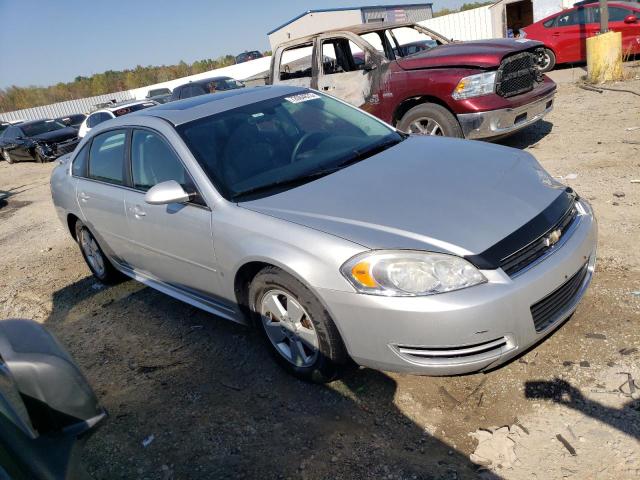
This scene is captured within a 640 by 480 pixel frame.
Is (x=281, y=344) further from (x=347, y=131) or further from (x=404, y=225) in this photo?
(x=347, y=131)

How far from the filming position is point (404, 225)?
2643mm

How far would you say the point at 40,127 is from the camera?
17.5 metres

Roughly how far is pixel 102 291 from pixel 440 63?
4763mm

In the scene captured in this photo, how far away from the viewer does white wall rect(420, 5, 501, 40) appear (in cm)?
2623

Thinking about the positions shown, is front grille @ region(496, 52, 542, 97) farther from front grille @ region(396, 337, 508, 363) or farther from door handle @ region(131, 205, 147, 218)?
front grille @ region(396, 337, 508, 363)

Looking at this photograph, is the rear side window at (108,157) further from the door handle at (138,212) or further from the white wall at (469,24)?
the white wall at (469,24)

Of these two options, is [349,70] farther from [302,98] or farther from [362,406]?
[362,406]

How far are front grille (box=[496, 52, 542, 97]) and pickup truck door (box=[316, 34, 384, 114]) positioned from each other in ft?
5.10

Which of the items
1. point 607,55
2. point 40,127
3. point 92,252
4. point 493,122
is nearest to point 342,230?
point 92,252

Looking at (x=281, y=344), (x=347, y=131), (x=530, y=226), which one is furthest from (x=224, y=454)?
(x=347, y=131)

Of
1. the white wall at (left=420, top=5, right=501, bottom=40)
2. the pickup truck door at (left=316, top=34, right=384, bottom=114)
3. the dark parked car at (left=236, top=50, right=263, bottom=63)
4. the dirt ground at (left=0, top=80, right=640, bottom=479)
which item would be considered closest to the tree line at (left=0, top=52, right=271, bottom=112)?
the dark parked car at (left=236, top=50, right=263, bottom=63)

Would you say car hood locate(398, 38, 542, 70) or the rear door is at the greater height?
car hood locate(398, 38, 542, 70)

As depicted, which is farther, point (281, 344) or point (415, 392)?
point (281, 344)

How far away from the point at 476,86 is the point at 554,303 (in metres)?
4.34
